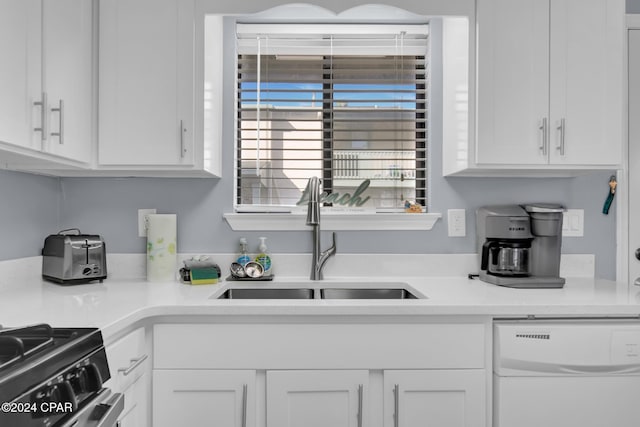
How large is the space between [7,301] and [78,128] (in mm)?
668

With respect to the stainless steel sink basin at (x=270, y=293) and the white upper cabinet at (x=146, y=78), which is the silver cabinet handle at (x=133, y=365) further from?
the white upper cabinet at (x=146, y=78)

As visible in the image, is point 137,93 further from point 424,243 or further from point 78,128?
point 424,243

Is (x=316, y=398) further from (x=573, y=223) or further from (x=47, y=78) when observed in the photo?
(x=573, y=223)

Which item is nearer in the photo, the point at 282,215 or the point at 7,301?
the point at 7,301

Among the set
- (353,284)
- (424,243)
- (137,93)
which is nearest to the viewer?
(137,93)

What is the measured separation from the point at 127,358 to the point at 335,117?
1.48 metres

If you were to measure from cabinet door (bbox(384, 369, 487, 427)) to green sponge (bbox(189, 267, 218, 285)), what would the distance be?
2.81 ft

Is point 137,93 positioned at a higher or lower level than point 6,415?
higher

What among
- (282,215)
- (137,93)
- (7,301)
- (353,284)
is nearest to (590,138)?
(353,284)

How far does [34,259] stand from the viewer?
6.05 feet

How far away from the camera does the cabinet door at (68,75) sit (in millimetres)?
1437

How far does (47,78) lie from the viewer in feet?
4.67

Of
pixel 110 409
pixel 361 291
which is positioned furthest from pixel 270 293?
pixel 110 409

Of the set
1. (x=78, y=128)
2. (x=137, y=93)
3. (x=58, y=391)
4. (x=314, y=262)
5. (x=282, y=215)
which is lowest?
(x=58, y=391)
